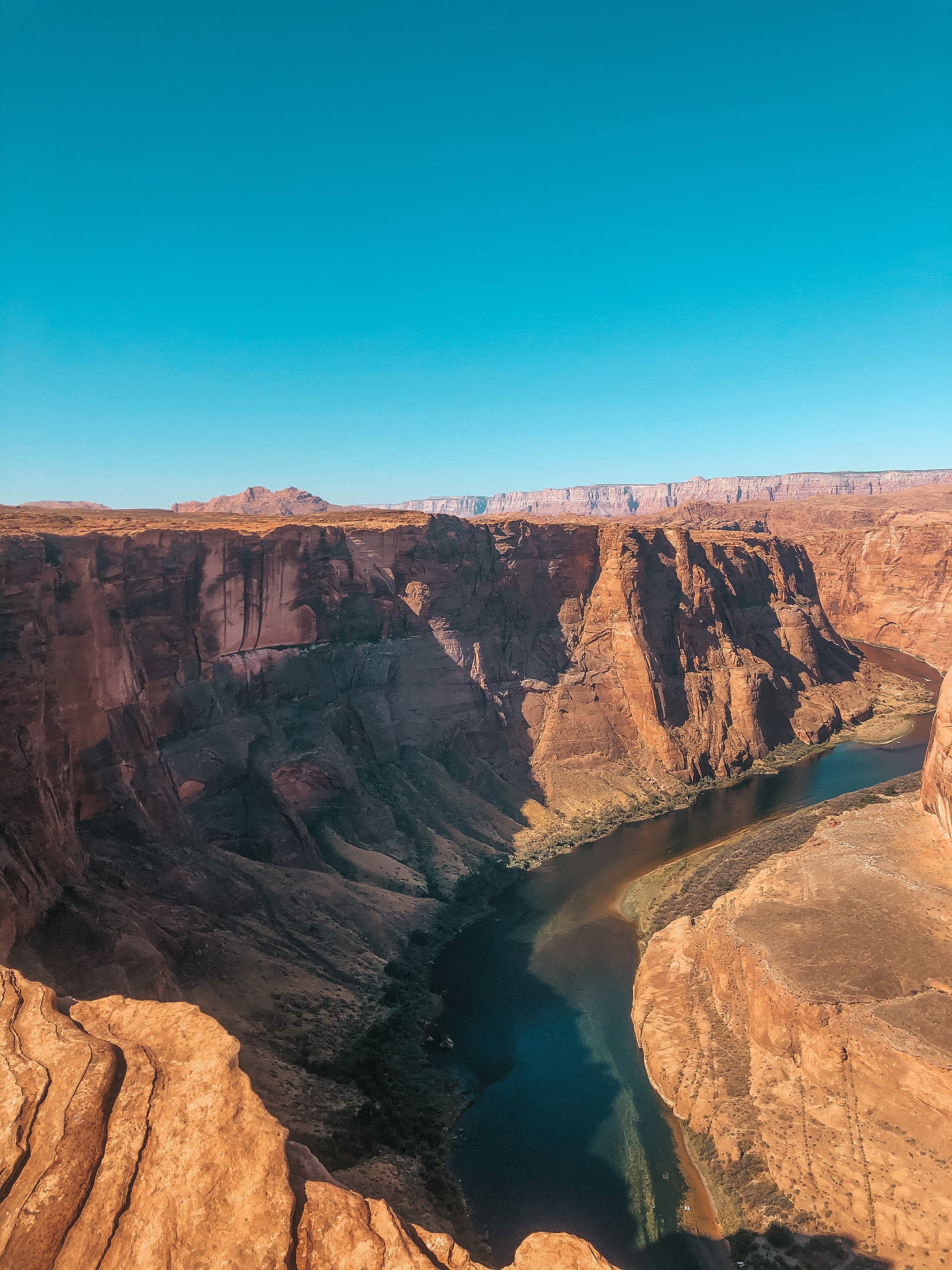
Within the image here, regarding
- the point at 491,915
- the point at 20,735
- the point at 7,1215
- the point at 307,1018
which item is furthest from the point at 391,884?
the point at 7,1215

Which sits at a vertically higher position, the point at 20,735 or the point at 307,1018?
the point at 20,735

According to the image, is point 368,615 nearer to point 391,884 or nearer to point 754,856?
point 391,884

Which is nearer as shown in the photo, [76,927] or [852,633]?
[76,927]

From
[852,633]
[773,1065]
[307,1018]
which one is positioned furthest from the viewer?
[852,633]

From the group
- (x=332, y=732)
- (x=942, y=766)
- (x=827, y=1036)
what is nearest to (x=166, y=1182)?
(x=827, y=1036)

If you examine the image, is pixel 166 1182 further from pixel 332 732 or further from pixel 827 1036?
pixel 332 732

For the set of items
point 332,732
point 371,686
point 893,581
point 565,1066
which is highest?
point 893,581
